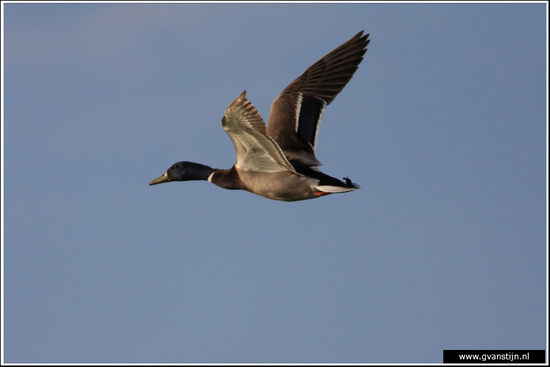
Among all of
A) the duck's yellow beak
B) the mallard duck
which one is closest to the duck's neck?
the mallard duck

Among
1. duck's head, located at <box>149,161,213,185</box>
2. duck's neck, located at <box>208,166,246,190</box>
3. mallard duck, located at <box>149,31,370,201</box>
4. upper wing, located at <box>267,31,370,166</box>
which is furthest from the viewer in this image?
upper wing, located at <box>267,31,370,166</box>

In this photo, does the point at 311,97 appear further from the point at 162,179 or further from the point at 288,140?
the point at 162,179

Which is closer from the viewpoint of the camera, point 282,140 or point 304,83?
point 282,140

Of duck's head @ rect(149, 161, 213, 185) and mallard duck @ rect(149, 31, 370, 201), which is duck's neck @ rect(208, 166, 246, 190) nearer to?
mallard duck @ rect(149, 31, 370, 201)

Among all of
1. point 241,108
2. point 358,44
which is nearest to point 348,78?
point 358,44

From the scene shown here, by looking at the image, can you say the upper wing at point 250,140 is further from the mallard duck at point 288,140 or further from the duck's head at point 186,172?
the duck's head at point 186,172

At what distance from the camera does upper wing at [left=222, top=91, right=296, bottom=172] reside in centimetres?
1065

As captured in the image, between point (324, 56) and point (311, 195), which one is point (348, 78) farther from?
point (311, 195)

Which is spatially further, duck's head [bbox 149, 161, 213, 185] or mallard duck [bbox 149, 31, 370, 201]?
duck's head [bbox 149, 161, 213, 185]

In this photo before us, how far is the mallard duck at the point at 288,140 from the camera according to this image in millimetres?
11328

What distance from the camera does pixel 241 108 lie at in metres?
10.6

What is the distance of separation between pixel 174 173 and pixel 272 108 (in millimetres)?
2587

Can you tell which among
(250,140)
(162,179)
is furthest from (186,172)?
(250,140)

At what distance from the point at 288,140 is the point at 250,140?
267 centimetres
